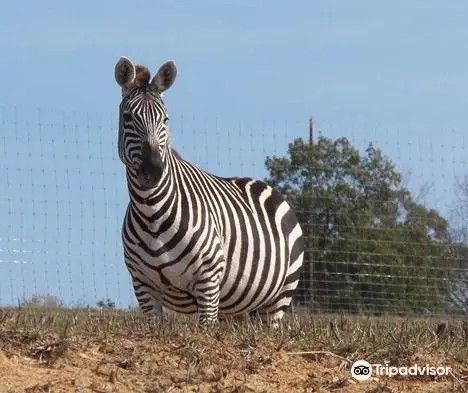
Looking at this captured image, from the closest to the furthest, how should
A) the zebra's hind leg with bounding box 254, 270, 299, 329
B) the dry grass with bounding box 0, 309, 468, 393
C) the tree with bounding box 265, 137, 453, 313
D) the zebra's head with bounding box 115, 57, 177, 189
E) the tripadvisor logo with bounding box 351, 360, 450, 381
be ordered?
1. the dry grass with bounding box 0, 309, 468, 393
2. the tripadvisor logo with bounding box 351, 360, 450, 381
3. the zebra's head with bounding box 115, 57, 177, 189
4. the zebra's hind leg with bounding box 254, 270, 299, 329
5. the tree with bounding box 265, 137, 453, 313

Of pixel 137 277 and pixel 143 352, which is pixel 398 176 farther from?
pixel 143 352

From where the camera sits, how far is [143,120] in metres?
10.7

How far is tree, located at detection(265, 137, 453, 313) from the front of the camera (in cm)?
1961

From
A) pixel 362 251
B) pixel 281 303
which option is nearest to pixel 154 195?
pixel 281 303

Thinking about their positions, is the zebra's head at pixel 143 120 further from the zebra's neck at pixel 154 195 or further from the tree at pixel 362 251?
the tree at pixel 362 251

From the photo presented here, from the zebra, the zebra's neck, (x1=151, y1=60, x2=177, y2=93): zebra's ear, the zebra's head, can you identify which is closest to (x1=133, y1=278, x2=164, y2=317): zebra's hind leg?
the zebra

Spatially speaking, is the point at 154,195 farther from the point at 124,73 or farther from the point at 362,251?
the point at 362,251

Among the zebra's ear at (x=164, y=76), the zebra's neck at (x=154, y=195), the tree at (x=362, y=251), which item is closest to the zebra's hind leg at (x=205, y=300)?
the zebra's neck at (x=154, y=195)

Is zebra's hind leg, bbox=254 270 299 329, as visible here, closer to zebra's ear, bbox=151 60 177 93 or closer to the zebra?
the zebra

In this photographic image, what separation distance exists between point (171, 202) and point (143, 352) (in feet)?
10.8

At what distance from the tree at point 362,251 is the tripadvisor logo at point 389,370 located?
10.3 metres

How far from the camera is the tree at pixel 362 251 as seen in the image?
1961 centimetres

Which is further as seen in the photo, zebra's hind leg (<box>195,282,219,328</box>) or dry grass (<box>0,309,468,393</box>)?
zebra's hind leg (<box>195,282,219,328</box>)

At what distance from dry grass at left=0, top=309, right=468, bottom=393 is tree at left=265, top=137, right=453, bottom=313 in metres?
10.1
